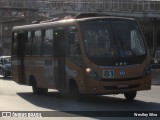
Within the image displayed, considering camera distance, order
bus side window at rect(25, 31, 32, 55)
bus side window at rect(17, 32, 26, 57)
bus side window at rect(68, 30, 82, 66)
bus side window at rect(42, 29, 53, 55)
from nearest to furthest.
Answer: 1. bus side window at rect(68, 30, 82, 66)
2. bus side window at rect(42, 29, 53, 55)
3. bus side window at rect(25, 31, 32, 55)
4. bus side window at rect(17, 32, 26, 57)

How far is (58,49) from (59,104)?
2.36 meters

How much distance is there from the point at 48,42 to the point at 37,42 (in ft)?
4.13

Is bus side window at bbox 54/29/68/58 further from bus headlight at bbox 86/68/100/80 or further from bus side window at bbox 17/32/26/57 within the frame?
bus side window at bbox 17/32/26/57

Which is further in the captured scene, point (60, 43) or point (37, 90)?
point (37, 90)

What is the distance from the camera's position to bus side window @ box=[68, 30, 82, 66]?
17369mm

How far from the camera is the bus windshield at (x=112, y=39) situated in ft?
55.9

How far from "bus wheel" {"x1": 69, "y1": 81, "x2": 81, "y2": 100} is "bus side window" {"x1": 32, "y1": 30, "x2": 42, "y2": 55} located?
347 cm

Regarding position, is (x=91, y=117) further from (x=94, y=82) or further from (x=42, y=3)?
(x=42, y=3)

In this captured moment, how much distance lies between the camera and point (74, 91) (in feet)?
58.2

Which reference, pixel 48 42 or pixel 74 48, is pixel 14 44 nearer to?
pixel 48 42

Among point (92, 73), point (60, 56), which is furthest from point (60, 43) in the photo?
point (92, 73)

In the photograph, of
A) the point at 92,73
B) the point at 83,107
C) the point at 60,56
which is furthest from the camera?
the point at 60,56

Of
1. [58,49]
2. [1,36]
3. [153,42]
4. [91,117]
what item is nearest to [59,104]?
[58,49]

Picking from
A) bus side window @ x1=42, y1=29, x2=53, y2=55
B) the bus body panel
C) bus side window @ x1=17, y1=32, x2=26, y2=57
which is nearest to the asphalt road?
the bus body panel
